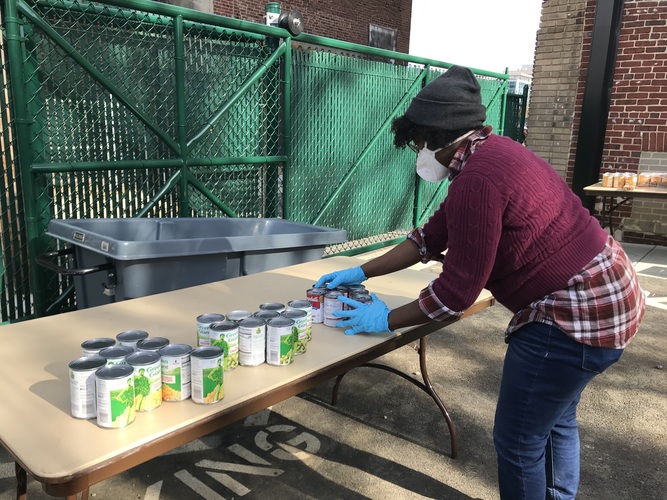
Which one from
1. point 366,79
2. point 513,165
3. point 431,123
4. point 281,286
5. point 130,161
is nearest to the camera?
point 513,165

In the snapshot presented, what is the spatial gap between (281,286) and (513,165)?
1547mm

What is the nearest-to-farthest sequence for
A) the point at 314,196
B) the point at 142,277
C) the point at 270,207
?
the point at 142,277
the point at 270,207
the point at 314,196

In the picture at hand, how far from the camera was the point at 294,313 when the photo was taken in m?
2.17

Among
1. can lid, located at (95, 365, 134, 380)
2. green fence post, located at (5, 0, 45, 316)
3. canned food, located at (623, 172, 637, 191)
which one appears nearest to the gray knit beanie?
can lid, located at (95, 365, 134, 380)

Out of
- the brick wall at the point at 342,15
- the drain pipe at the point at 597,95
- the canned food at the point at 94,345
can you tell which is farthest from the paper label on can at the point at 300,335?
the brick wall at the point at 342,15

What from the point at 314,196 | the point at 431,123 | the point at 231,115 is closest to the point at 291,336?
the point at 431,123

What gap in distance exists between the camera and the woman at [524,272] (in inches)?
74.7

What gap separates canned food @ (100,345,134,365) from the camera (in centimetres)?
164

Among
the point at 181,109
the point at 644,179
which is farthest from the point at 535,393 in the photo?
the point at 644,179

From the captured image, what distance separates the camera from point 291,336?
2012 millimetres

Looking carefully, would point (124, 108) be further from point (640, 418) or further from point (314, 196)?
point (640, 418)

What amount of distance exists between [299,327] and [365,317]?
1.06 feet

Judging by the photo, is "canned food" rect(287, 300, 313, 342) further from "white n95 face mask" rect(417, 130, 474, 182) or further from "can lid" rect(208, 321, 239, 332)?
"white n95 face mask" rect(417, 130, 474, 182)

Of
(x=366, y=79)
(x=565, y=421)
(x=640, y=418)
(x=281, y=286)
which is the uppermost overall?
(x=366, y=79)
